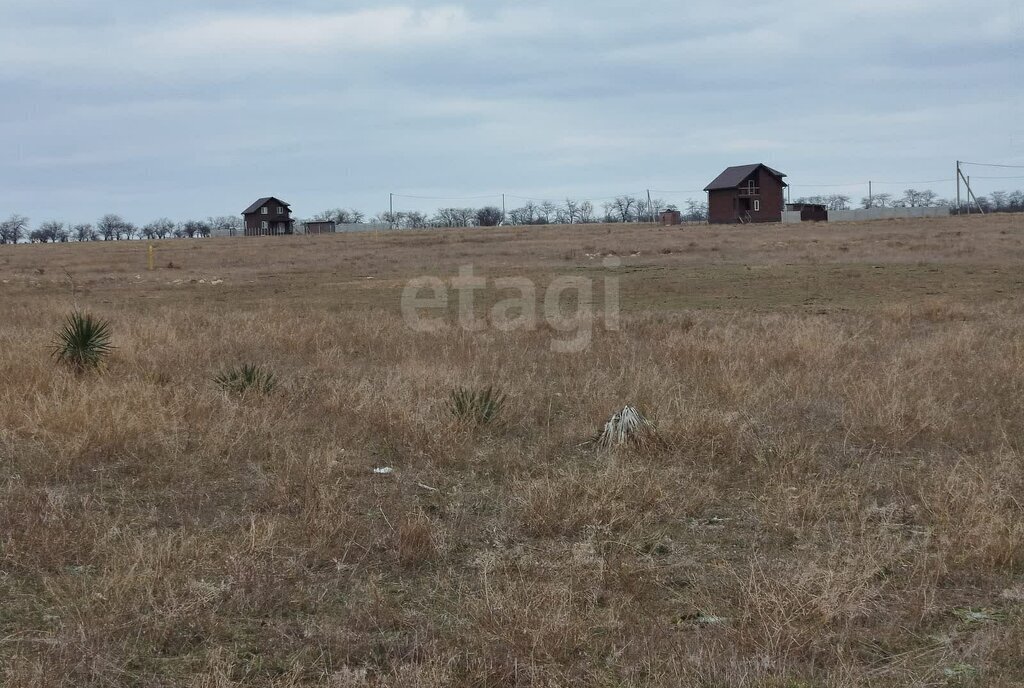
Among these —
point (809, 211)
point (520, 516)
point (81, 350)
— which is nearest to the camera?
point (520, 516)

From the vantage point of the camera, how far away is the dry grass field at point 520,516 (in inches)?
138

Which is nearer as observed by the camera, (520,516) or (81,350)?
(520,516)

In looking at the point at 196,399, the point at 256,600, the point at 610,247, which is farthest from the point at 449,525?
the point at 610,247

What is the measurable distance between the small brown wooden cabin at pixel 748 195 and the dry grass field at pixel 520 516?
6302 cm

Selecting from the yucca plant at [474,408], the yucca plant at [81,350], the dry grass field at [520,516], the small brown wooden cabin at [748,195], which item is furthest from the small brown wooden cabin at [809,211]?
the yucca plant at [474,408]

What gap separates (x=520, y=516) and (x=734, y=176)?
72.3 meters

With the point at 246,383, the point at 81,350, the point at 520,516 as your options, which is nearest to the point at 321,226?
the point at 81,350

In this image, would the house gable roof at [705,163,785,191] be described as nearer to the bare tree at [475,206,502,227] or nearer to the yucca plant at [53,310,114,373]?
the bare tree at [475,206,502,227]

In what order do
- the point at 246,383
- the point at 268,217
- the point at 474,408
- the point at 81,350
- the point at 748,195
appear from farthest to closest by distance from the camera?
the point at 268,217
the point at 748,195
the point at 81,350
the point at 246,383
the point at 474,408

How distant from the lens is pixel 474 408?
7.27 meters

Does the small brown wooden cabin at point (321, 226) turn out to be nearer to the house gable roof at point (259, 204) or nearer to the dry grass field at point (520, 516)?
the house gable roof at point (259, 204)

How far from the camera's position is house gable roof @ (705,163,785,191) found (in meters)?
72.2

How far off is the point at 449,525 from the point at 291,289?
756 inches

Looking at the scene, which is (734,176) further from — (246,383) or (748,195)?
(246,383)
